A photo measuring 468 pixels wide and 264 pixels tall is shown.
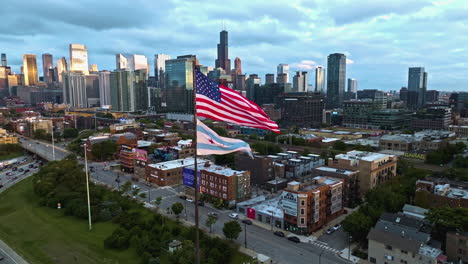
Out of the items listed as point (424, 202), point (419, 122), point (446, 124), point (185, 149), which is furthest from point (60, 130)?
point (446, 124)

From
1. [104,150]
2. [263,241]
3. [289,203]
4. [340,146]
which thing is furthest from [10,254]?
[340,146]

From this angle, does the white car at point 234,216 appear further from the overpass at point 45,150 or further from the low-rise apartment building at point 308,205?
the overpass at point 45,150

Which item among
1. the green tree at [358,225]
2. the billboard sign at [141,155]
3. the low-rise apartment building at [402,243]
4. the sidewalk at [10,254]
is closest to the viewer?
the low-rise apartment building at [402,243]

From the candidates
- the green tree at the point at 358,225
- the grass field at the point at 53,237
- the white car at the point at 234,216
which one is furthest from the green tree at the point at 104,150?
the green tree at the point at 358,225

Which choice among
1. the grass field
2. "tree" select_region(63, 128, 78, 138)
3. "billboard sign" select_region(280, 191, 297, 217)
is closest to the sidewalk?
the grass field

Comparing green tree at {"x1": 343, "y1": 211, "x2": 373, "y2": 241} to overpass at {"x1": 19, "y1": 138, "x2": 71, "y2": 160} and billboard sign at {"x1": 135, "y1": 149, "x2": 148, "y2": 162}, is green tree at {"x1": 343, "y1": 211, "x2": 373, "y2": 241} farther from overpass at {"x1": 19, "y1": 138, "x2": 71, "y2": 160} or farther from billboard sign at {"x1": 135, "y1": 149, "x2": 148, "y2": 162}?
overpass at {"x1": 19, "y1": 138, "x2": 71, "y2": 160}

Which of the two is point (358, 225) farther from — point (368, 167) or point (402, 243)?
point (368, 167)
